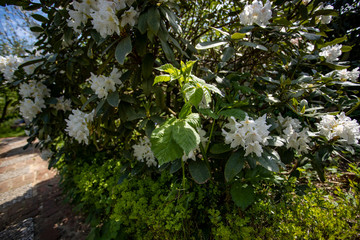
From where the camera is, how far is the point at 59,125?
1.72 metres

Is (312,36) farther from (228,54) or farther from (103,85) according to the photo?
(103,85)

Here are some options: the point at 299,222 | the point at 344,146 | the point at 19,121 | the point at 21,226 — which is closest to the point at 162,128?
the point at 299,222

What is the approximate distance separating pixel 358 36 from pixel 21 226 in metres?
4.97

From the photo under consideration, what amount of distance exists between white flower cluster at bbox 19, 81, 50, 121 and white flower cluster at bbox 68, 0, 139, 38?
73cm

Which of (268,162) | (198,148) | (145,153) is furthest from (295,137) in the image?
(145,153)

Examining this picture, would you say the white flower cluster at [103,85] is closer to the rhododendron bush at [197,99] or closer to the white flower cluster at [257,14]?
the rhododendron bush at [197,99]

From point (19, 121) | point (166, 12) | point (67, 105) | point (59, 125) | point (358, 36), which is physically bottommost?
point (19, 121)

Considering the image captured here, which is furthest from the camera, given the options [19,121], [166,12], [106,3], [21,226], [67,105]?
[19,121]

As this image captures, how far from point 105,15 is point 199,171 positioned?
3.20 feet

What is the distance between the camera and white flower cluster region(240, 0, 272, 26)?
1184mm

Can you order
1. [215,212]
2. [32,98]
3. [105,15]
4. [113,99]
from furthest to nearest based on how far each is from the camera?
[32,98] < [215,212] < [113,99] < [105,15]

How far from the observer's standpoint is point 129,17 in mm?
1057

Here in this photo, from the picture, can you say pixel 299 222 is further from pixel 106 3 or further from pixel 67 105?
pixel 67 105

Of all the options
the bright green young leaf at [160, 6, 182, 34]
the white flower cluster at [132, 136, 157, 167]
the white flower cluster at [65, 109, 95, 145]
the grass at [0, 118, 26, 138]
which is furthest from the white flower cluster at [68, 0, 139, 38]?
the grass at [0, 118, 26, 138]
